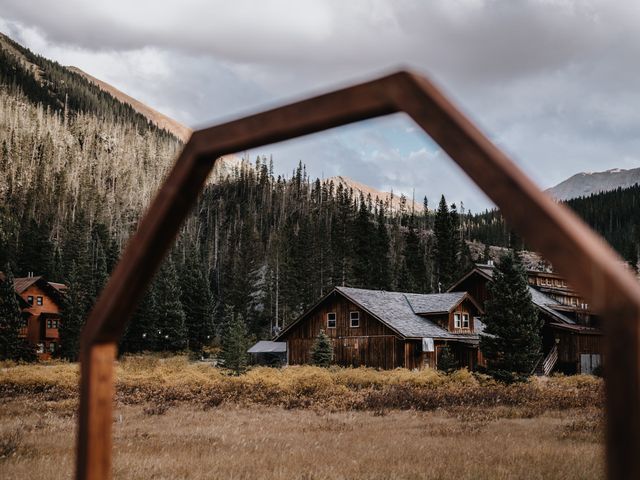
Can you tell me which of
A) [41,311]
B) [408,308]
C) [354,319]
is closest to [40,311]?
[41,311]

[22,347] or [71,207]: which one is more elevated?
[71,207]

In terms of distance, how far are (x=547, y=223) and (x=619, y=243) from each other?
6601 inches

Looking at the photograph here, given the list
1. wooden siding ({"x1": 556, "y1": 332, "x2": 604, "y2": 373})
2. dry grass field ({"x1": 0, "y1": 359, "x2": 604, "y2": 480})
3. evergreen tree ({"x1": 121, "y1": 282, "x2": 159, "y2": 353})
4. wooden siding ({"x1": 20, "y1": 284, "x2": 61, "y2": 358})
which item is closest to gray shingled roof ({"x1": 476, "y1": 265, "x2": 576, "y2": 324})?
wooden siding ({"x1": 556, "y1": 332, "x2": 604, "y2": 373})

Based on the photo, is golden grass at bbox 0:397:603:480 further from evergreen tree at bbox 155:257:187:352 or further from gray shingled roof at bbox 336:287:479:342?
evergreen tree at bbox 155:257:187:352

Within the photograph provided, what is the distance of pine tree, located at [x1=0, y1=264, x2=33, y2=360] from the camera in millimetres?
47219

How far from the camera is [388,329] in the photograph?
40938 millimetres

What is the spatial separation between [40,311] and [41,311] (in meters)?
0.11

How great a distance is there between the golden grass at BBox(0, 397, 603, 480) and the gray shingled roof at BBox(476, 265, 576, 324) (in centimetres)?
2810

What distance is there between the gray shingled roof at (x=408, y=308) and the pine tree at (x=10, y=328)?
27894mm

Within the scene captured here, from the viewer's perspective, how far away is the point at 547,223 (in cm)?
152

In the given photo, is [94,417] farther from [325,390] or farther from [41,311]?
[41,311]

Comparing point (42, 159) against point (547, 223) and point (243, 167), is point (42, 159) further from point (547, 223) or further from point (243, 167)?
point (547, 223)

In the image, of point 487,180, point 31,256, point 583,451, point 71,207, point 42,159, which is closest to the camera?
point 487,180

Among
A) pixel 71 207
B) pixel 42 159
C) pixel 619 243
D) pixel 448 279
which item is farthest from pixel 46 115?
pixel 619 243
